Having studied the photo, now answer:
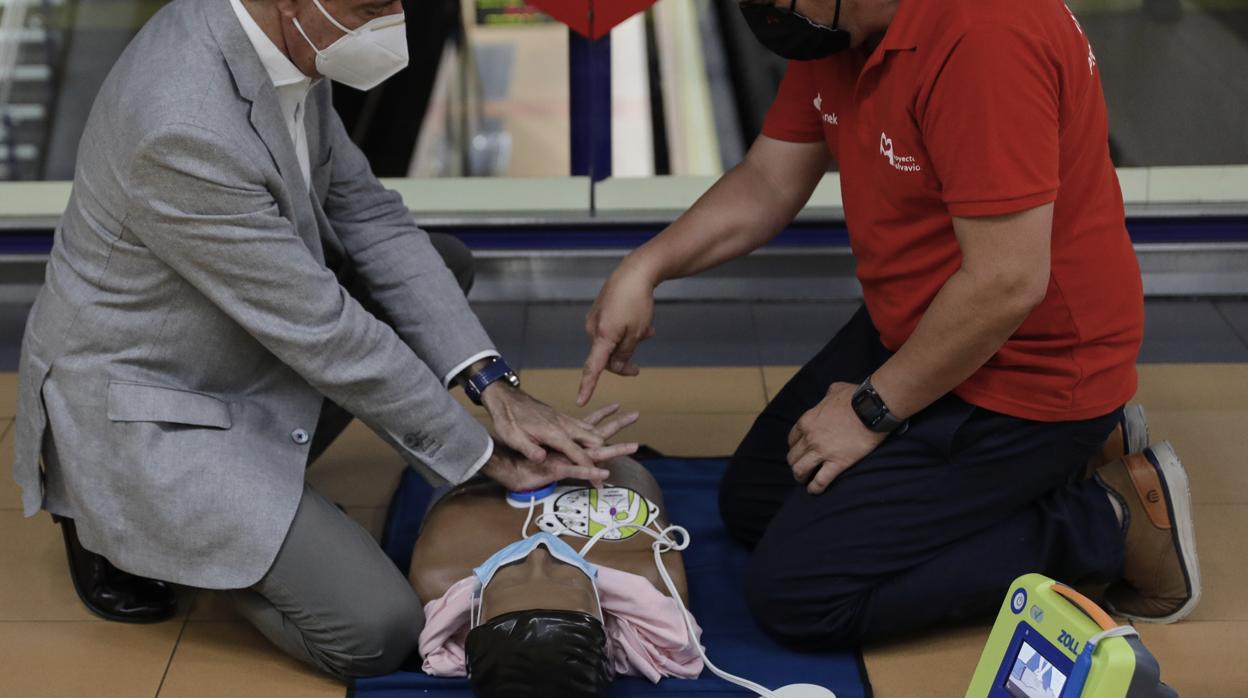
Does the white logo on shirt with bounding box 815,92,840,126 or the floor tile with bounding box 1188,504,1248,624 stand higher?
the white logo on shirt with bounding box 815,92,840,126

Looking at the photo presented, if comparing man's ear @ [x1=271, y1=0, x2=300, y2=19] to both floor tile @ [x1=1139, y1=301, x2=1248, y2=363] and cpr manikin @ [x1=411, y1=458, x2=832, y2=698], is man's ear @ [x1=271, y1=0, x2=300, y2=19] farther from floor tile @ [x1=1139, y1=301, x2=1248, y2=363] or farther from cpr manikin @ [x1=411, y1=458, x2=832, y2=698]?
floor tile @ [x1=1139, y1=301, x2=1248, y2=363]

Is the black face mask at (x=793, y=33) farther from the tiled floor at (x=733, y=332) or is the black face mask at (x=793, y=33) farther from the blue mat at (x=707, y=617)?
the tiled floor at (x=733, y=332)

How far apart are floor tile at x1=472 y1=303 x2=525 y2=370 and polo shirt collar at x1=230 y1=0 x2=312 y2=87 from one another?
132 centimetres

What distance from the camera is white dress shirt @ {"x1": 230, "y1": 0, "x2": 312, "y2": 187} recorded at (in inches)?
73.4

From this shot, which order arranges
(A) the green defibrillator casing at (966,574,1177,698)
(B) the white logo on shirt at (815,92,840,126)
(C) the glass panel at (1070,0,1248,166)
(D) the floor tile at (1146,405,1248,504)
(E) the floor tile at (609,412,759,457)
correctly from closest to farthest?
(A) the green defibrillator casing at (966,574,1177,698), (B) the white logo on shirt at (815,92,840,126), (D) the floor tile at (1146,405,1248,504), (E) the floor tile at (609,412,759,457), (C) the glass panel at (1070,0,1248,166)

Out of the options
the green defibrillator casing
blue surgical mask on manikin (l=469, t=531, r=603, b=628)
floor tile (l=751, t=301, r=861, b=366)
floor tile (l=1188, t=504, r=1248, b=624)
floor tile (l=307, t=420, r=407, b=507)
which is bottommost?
floor tile (l=751, t=301, r=861, b=366)

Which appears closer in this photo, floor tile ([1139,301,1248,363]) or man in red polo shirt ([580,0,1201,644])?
man in red polo shirt ([580,0,1201,644])

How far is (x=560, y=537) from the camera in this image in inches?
86.0

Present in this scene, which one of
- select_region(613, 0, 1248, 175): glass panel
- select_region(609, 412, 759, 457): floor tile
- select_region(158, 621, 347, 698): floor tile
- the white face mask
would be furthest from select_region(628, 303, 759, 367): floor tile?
the white face mask

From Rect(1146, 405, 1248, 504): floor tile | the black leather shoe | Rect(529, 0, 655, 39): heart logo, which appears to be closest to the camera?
the black leather shoe

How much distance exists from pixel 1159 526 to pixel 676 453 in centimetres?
97

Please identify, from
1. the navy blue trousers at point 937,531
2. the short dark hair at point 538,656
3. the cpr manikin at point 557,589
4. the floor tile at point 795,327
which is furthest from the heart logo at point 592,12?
the short dark hair at point 538,656

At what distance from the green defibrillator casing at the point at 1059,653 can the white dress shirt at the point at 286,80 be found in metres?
1.15

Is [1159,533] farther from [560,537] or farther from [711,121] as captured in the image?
[711,121]
